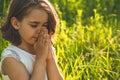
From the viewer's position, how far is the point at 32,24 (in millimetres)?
3203

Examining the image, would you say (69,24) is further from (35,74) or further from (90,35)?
(35,74)

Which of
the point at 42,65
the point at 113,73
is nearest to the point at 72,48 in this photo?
the point at 113,73

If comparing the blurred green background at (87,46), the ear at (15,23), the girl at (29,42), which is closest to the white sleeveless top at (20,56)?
the girl at (29,42)

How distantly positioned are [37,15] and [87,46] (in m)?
1.77

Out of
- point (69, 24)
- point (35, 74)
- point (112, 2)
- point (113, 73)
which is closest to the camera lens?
point (35, 74)

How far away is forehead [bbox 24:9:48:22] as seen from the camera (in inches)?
126

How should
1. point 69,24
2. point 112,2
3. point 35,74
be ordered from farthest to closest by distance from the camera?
point 112,2
point 69,24
point 35,74

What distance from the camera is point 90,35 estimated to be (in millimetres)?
5195

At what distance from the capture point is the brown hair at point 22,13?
10.8 feet

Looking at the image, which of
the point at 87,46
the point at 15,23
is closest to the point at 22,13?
the point at 15,23

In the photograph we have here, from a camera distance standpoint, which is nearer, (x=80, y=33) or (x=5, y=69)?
(x=5, y=69)

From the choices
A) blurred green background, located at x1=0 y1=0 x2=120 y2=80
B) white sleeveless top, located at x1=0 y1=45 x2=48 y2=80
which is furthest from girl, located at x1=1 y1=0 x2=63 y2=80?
blurred green background, located at x1=0 y1=0 x2=120 y2=80

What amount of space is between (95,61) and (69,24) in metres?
1.45

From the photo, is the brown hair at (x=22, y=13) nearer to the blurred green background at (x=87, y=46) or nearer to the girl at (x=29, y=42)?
the girl at (x=29, y=42)
